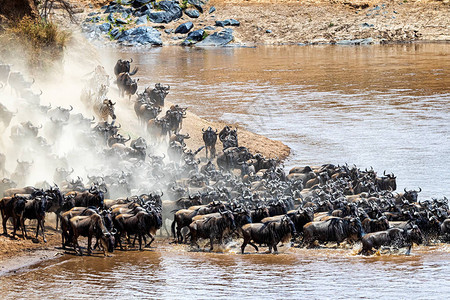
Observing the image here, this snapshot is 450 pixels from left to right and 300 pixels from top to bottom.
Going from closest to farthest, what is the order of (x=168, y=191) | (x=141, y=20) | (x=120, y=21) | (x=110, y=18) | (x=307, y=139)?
1. (x=168, y=191)
2. (x=307, y=139)
3. (x=141, y=20)
4. (x=120, y=21)
5. (x=110, y=18)

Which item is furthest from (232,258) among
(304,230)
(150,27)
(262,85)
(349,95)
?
(150,27)

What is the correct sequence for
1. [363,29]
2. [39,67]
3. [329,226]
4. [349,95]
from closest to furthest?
[329,226], [39,67], [349,95], [363,29]

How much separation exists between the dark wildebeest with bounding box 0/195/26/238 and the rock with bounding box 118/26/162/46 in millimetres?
79542

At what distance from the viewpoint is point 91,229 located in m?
14.9

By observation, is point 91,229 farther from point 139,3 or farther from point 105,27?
point 139,3

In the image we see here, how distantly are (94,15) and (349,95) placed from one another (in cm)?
6484

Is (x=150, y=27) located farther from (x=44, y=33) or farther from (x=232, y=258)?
(x=232, y=258)

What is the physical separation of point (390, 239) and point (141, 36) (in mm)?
82544

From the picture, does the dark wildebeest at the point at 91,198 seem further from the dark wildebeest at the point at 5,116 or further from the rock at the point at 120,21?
the rock at the point at 120,21

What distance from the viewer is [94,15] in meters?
102

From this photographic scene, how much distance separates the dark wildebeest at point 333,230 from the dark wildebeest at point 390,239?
502mm

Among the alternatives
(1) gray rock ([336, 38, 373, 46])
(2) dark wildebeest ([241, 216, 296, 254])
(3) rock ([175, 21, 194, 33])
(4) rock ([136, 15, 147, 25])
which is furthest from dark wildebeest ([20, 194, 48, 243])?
(4) rock ([136, 15, 147, 25])

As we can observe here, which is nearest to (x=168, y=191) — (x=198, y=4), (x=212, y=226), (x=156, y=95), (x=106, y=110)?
(x=212, y=226)

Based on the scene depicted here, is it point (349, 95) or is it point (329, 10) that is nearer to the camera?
point (349, 95)
